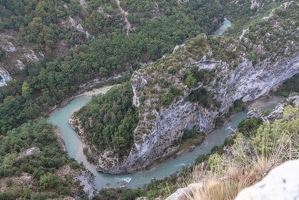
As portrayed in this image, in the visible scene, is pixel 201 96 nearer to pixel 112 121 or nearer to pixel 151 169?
pixel 151 169

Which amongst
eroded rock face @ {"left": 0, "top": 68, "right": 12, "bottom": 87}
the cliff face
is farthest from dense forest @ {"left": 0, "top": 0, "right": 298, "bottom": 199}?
eroded rock face @ {"left": 0, "top": 68, "right": 12, "bottom": 87}

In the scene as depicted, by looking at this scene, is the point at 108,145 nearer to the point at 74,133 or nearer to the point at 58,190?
the point at 74,133

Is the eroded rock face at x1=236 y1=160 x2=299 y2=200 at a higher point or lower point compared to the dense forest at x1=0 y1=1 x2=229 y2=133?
lower

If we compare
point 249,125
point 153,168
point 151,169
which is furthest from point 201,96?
point 151,169

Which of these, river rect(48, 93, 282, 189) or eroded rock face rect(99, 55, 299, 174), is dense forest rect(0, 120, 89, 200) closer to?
river rect(48, 93, 282, 189)

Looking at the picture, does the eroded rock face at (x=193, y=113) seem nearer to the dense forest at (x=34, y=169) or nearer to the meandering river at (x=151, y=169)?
the meandering river at (x=151, y=169)
